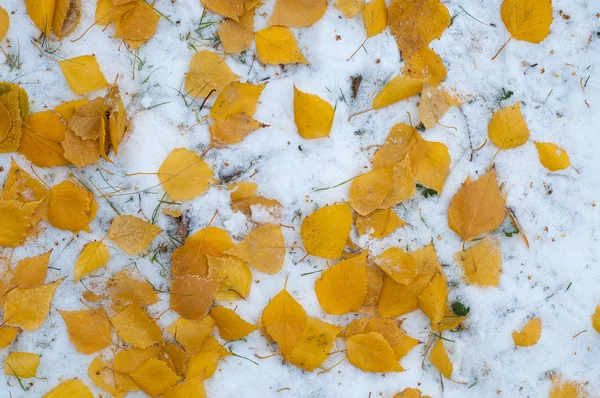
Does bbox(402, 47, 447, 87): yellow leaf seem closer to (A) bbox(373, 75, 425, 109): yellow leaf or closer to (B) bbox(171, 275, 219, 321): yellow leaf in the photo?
(A) bbox(373, 75, 425, 109): yellow leaf

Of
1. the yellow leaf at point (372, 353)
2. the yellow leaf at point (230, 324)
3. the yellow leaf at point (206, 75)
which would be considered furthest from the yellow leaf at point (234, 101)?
the yellow leaf at point (372, 353)

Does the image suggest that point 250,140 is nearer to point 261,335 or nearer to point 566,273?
point 261,335

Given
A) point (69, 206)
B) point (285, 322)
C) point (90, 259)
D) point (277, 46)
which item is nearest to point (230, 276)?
point (285, 322)

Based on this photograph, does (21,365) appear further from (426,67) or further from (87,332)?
(426,67)

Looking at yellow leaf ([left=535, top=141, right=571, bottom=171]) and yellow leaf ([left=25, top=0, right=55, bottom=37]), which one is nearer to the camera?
yellow leaf ([left=25, top=0, right=55, bottom=37])

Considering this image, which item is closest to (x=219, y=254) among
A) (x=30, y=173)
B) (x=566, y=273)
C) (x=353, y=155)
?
(x=353, y=155)

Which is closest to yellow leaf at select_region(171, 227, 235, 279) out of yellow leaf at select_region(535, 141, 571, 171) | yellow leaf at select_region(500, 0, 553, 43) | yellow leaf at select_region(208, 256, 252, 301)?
yellow leaf at select_region(208, 256, 252, 301)
